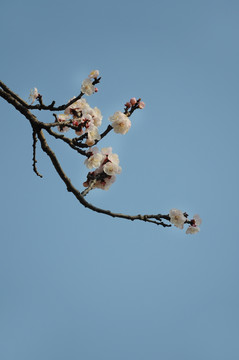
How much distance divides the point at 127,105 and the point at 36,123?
3.69ft

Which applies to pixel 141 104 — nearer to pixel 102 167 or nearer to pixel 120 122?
pixel 120 122

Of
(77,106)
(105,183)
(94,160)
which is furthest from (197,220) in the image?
(77,106)

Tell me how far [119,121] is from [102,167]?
1.92 feet

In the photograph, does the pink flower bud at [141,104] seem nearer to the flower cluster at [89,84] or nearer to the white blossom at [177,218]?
the flower cluster at [89,84]

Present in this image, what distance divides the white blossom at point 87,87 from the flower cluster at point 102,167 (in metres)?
0.78

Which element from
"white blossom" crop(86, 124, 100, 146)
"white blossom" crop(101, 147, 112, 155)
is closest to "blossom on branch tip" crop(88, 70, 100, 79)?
"white blossom" crop(86, 124, 100, 146)

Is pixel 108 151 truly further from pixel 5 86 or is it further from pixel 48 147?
pixel 5 86

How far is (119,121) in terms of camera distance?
360cm

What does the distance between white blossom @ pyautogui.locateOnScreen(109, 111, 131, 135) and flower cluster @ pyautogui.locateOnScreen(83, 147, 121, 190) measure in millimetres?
293

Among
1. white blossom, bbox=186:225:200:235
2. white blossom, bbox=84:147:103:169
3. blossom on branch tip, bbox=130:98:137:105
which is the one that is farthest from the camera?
white blossom, bbox=186:225:200:235

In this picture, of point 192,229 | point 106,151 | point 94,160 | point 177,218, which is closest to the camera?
point 94,160

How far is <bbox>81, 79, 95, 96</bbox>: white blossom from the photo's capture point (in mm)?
Result: 3729

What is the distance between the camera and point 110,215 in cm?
318

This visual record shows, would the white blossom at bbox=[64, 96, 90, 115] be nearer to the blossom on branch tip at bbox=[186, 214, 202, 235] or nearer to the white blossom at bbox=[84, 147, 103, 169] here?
the white blossom at bbox=[84, 147, 103, 169]
